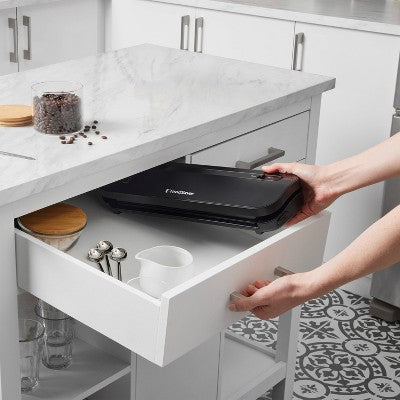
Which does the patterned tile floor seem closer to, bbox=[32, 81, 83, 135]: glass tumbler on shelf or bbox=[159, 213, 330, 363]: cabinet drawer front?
bbox=[159, 213, 330, 363]: cabinet drawer front

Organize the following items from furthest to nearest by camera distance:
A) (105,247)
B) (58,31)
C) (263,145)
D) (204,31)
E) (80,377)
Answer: (58,31) < (204,31) < (263,145) < (80,377) < (105,247)

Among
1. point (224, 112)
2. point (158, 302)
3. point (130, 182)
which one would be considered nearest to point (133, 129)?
point (130, 182)

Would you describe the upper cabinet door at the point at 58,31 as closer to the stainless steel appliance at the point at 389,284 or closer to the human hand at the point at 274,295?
the stainless steel appliance at the point at 389,284

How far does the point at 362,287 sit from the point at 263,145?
3.85 feet

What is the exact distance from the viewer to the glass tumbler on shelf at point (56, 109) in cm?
153

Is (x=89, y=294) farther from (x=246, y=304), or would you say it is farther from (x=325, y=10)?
(x=325, y=10)

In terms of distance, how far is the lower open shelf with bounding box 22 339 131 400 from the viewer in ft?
5.26

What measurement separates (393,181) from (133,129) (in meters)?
1.27

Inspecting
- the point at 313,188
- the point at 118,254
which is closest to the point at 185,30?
the point at 313,188

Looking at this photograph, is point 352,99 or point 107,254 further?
point 352,99

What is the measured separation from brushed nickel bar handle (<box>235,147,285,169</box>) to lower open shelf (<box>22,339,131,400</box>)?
1.62 ft

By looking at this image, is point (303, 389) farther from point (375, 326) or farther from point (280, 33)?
point (280, 33)

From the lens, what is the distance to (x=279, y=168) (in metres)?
1.65

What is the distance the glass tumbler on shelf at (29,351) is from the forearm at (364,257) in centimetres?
57
